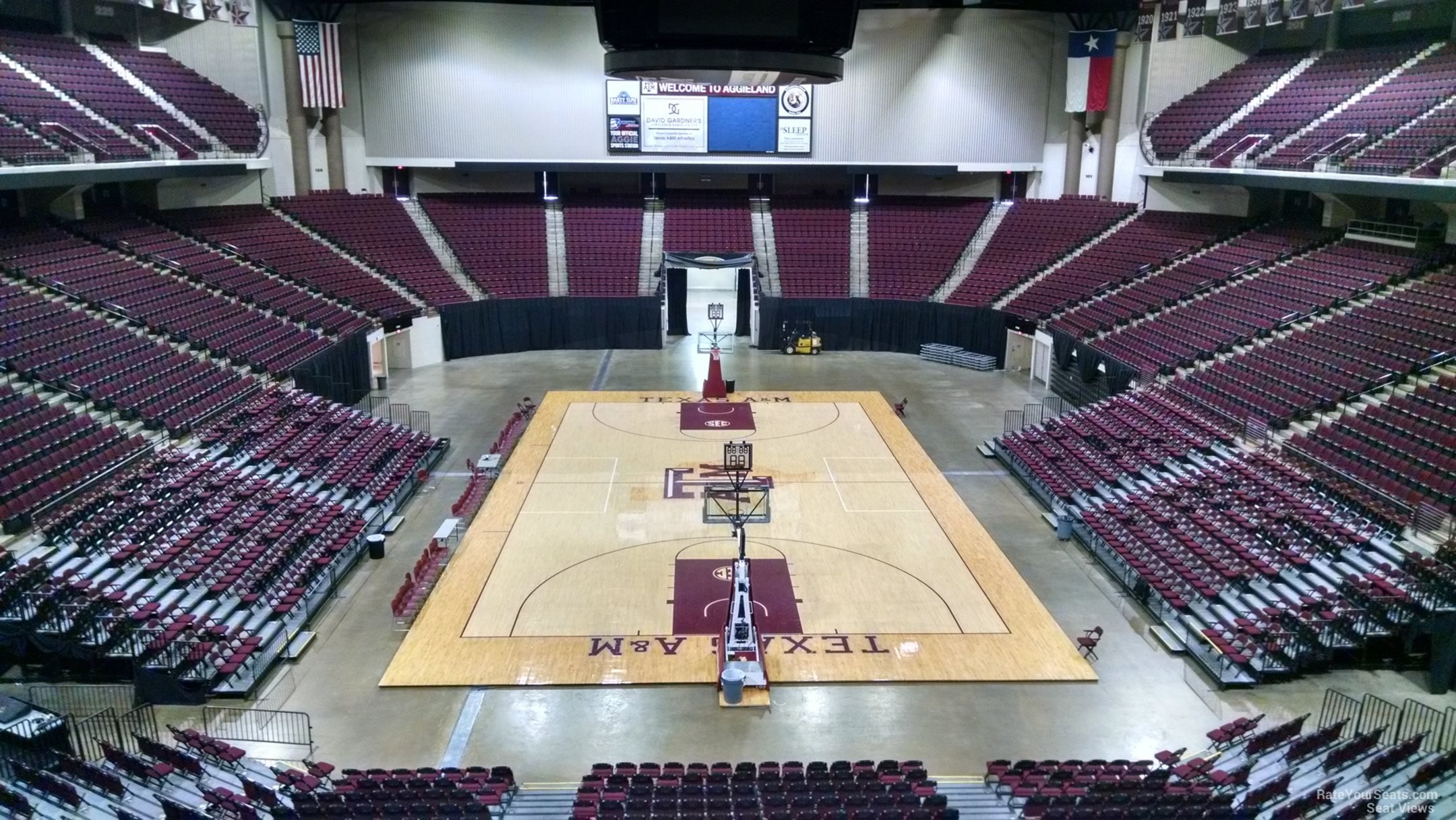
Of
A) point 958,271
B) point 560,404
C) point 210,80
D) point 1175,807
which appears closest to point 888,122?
point 958,271

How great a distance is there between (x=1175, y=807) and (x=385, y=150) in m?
38.9

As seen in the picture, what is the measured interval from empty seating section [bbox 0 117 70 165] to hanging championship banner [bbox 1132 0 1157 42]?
117 feet

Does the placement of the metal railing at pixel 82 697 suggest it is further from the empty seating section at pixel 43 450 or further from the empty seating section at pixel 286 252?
the empty seating section at pixel 286 252

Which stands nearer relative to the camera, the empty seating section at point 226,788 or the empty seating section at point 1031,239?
the empty seating section at point 226,788

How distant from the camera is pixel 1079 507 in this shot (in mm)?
23312

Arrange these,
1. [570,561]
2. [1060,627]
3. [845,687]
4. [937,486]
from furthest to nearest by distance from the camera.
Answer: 1. [937,486]
2. [570,561]
3. [1060,627]
4. [845,687]

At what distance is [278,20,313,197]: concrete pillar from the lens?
39.1m

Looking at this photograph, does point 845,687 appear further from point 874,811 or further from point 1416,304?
point 1416,304

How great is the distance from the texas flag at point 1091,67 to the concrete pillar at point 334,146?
95.0ft

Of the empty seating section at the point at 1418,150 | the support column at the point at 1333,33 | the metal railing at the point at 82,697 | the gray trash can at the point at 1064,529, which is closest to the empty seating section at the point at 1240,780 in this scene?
the gray trash can at the point at 1064,529

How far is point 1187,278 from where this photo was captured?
1328 inches

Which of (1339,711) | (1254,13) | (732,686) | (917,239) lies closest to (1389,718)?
(1339,711)

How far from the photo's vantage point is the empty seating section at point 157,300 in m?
27.2

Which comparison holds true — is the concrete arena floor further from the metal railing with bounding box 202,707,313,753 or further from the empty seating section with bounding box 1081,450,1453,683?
the empty seating section with bounding box 1081,450,1453,683
